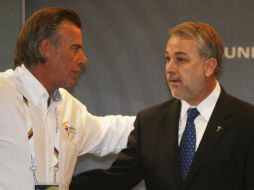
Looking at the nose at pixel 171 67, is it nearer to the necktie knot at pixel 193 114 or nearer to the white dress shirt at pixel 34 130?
the necktie knot at pixel 193 114

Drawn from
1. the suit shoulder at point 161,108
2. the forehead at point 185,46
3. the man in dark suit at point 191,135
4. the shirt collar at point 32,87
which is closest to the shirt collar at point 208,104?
the man in dark suit at point 191,135

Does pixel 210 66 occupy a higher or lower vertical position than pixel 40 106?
higher

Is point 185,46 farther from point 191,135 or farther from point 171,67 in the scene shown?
point 191,135

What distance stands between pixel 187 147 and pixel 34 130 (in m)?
0.72

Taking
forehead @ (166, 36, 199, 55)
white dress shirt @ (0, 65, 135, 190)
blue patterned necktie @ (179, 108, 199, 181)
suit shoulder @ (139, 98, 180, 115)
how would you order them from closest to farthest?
white dress shirt @ (0, 65, 135, 190) → blue patterned necktie @ (179, 108, 199, 181) → forehead @ (166, 36, 199, 55) → suit shoulder @ (139, 98, 180, 115)

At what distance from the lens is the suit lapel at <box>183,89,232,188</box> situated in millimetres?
2611

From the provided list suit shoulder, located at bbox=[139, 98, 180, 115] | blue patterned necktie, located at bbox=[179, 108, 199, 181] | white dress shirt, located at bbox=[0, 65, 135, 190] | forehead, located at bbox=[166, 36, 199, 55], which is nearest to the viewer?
white dress shirt, located at bbox=[0, 65, 135, 190]

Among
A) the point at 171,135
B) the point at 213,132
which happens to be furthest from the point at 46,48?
the point at 213,132

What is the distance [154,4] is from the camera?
365 cm

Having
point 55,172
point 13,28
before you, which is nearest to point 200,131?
point 55,172

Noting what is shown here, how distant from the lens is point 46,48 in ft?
9.02

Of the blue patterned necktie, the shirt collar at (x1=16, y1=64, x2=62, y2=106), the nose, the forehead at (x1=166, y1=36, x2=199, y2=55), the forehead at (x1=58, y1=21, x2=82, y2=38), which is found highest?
the forehead at (x1=58, y1=21, x2=82, y2=38)

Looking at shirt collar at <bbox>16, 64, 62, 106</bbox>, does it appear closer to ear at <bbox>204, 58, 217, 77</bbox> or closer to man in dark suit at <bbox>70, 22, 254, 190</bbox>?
man in dark suit at <bbox>70, 22, 254, 190</bbox>

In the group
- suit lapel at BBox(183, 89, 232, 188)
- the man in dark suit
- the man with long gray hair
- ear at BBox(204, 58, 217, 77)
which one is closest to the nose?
the man in dark suit
